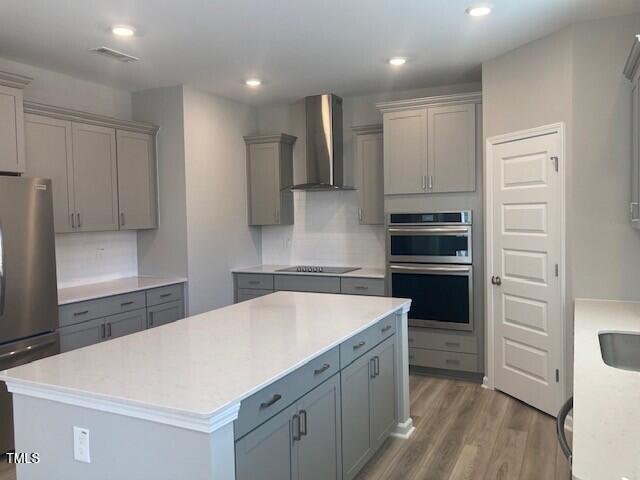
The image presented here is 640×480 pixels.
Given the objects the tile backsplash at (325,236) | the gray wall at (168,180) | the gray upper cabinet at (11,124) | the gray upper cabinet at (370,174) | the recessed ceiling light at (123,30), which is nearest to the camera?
the recessed ceiling light at (123,30)

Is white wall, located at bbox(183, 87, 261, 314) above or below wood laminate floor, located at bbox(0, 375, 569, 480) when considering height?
above

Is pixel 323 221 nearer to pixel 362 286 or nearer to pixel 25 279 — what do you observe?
pixel 362 286

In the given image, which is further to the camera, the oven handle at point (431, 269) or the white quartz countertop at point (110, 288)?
the oven handle at point (431, 269)

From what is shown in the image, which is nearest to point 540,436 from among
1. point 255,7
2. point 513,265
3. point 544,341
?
point 544,341

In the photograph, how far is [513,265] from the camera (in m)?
3.99

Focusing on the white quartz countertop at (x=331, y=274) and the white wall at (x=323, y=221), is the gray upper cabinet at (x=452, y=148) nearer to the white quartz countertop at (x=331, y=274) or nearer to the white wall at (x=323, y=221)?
the white wall at (x=323, y=221)

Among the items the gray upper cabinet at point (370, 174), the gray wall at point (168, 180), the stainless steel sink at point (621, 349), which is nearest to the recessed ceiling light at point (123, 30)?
the gray wall at point (168, 180)

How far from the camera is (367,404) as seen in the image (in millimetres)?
2859

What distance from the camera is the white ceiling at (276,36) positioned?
3.09m

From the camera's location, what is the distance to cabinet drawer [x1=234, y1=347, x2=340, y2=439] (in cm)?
179

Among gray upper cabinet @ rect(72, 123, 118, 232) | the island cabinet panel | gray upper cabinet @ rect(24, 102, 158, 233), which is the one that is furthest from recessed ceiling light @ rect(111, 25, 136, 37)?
the island cabinet panel

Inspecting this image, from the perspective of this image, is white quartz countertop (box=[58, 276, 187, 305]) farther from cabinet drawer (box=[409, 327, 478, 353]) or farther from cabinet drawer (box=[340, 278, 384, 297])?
cabinet drawer (box=[409, 327, 478, 353])

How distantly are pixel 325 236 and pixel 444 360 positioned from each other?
6.21ft

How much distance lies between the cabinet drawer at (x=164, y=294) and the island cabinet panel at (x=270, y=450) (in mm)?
2713
